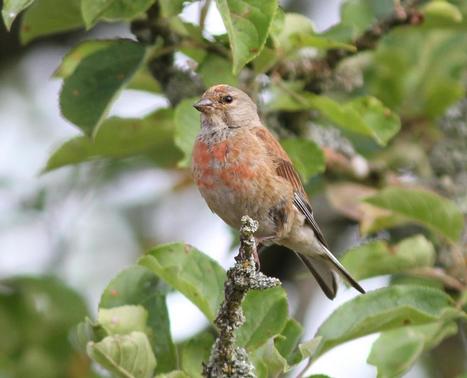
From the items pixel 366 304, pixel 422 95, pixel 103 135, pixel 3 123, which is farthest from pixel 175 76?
pixel 3 123

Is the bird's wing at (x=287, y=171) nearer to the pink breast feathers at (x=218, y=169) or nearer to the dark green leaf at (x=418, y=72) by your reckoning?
the pink breast feathers at (x=218, y=169)

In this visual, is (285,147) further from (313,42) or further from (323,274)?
(323,274)

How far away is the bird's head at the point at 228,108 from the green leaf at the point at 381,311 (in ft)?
4.22

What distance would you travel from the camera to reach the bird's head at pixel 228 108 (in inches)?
207

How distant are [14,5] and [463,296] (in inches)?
97.0

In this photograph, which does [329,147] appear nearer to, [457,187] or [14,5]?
[457,187]

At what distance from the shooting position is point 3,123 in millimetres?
9000

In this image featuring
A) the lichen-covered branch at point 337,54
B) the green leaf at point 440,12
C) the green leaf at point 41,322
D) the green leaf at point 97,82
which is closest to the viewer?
the green leaf at point 97,82

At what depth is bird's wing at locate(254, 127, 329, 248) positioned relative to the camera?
16.8 ft

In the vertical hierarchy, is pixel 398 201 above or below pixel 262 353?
below

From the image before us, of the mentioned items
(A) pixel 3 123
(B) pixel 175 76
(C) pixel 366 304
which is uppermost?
(B) pixel 175 76

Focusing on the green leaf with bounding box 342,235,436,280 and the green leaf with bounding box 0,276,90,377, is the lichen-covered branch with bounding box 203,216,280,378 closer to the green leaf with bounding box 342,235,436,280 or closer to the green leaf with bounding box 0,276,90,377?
the green leaf with bounding box 342,235,436,280

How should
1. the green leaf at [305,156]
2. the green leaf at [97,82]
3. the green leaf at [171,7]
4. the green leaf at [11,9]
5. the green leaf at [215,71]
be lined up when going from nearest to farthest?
the green leaf at [11,9] → the green leaf at [171,7] → the green leaf at [97,82] → the green leaf at [215,71] → the green leaf at [305,156]

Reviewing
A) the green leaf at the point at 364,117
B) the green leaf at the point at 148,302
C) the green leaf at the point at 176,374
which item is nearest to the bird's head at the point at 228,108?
the green leaf at the point at 364,117
